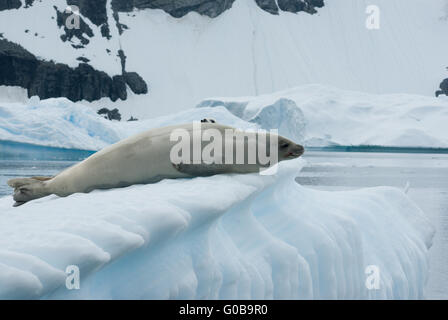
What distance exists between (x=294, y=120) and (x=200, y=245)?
25.8 meters

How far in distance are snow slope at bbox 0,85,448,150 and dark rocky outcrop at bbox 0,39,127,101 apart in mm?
27285

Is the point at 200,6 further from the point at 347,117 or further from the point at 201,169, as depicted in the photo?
the point at 201,169

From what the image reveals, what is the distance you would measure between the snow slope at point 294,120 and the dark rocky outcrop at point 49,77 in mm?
27285

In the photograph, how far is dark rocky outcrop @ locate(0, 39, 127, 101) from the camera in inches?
2116

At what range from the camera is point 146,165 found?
2846 millimetres

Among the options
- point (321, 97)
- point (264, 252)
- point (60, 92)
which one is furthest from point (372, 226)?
point (60, 92)

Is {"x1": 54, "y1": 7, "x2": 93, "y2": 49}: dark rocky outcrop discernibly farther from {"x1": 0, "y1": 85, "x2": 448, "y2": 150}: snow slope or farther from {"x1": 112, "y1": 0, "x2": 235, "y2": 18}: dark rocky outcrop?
{"x1": 0, "y1": 85, "x2": 448, "y2": 150}: snow slope

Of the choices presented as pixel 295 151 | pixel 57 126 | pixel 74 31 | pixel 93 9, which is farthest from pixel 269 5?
pixel 295 151

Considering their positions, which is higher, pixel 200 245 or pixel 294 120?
pixel 294 120
